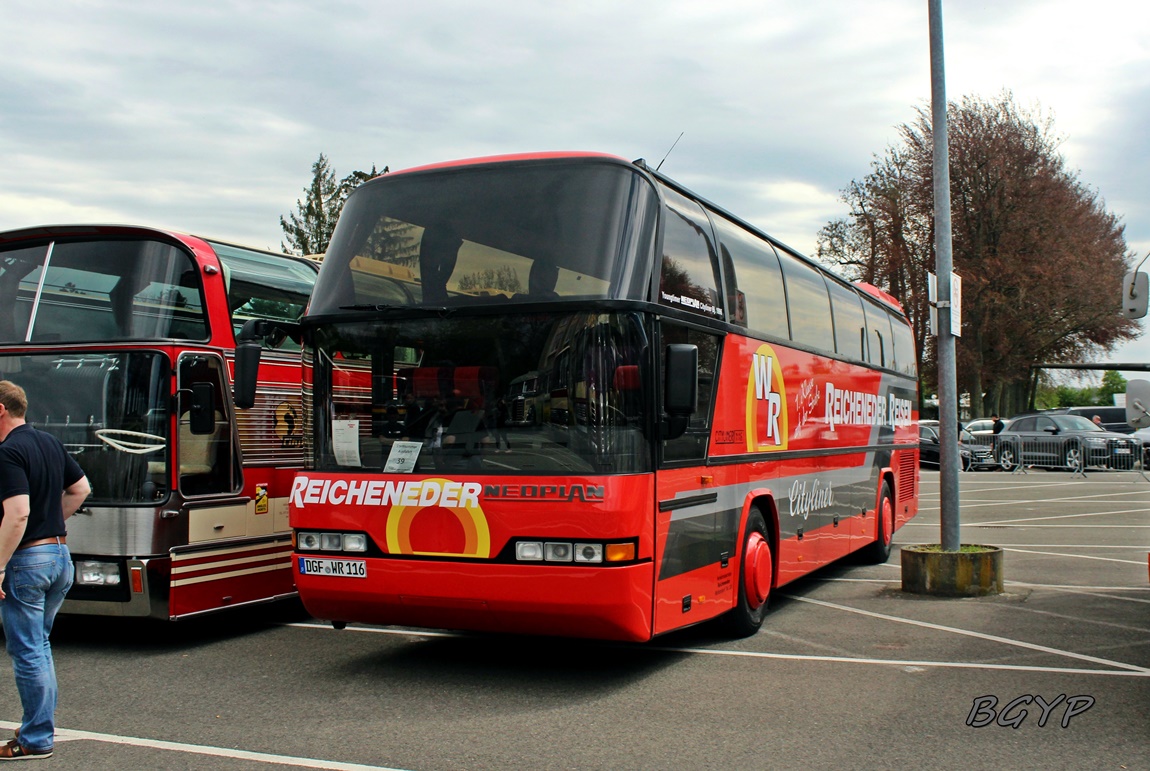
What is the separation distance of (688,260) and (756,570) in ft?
8.39

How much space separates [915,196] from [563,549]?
43383 millimetres

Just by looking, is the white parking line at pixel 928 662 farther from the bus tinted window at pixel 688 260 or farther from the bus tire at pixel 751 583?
the bus tinted window at pixel 688 260

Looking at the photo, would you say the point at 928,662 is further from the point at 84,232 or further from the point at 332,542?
the point at 84,232

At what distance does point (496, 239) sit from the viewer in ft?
23.4

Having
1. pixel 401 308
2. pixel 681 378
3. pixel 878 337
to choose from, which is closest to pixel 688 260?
pixel 681 378

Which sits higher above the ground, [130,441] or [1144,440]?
[130,441]

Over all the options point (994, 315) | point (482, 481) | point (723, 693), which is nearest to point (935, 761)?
point (723, 693)

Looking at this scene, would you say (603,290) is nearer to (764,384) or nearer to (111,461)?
(764,384)

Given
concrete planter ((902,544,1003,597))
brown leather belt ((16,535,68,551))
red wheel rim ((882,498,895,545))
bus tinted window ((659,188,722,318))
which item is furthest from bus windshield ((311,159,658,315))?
red wheel rim ((882,498,895,545))

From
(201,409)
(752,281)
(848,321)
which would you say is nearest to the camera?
(201,409)

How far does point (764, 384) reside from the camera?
9.20m

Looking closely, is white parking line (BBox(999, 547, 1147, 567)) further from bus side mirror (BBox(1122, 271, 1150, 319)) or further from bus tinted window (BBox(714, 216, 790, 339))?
bus tinted window (BBox(714, 216, 790, 339))

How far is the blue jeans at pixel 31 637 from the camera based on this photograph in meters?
5.52

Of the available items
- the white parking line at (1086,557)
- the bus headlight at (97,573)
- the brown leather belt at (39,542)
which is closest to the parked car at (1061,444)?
the white parking line at (1086,557)
